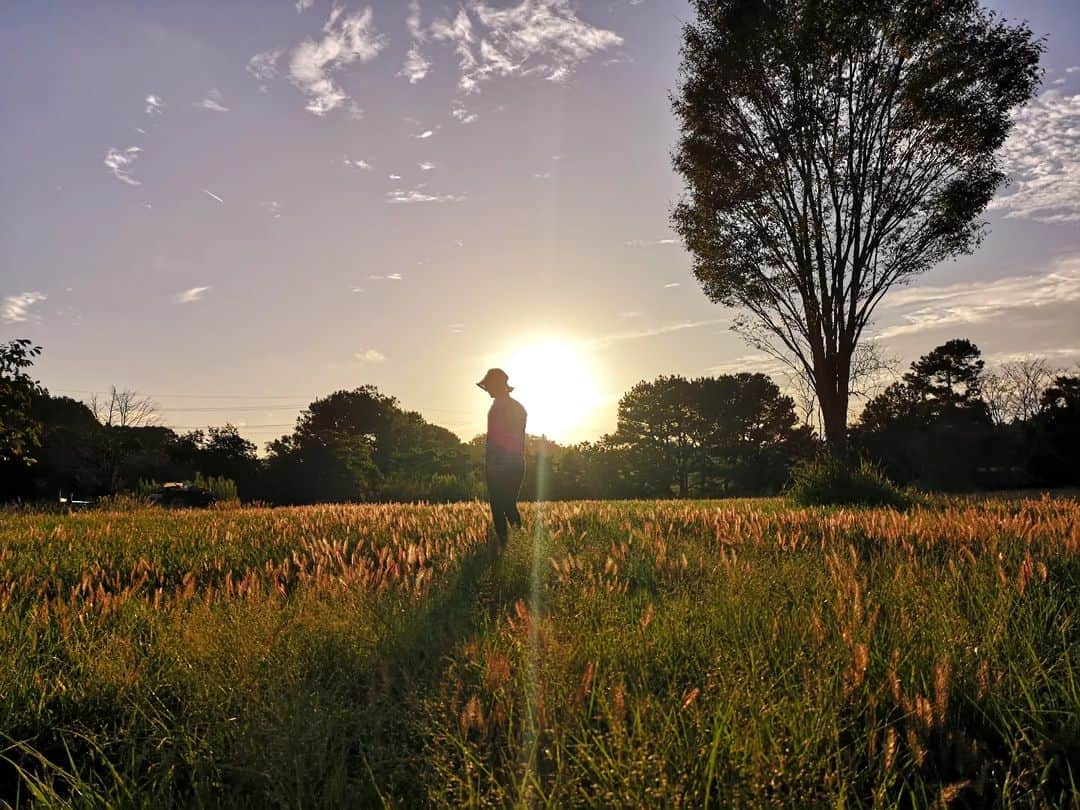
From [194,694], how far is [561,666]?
66.6 inches

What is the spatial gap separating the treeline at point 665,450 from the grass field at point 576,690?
35.9 m

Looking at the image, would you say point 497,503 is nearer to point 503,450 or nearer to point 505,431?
point 503,450

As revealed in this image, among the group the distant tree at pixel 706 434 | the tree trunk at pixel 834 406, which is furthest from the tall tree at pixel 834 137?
the distant tree at pixel 706 434

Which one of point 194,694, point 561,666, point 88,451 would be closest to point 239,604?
point 194,694

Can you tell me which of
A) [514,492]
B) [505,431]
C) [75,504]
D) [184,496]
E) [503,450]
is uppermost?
[505,431]

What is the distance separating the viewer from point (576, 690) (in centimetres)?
259

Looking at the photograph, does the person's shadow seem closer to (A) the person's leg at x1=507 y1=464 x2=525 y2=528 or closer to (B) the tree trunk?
(A) the person's leg at x1=507 y1=464 x2=525 y2=528

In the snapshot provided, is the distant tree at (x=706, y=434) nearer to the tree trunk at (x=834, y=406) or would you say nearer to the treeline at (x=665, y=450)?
the treeline at (x=665, y=450)

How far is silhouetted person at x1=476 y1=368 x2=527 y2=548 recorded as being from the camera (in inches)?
324

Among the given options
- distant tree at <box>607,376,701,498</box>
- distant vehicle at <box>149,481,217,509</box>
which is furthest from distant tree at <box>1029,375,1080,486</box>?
distant vehicle at <box>149,481,217,509</box>

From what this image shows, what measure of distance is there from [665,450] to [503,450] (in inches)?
1761

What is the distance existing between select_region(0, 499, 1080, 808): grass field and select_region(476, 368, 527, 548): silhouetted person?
2.74 metres

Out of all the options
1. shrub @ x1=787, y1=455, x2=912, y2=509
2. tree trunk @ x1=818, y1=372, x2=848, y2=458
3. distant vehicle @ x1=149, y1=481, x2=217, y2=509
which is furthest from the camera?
distant vehicle @ x1=149, y1=481, x2=217, y2=509

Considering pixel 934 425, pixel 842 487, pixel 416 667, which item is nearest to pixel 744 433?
pixel 934 425
